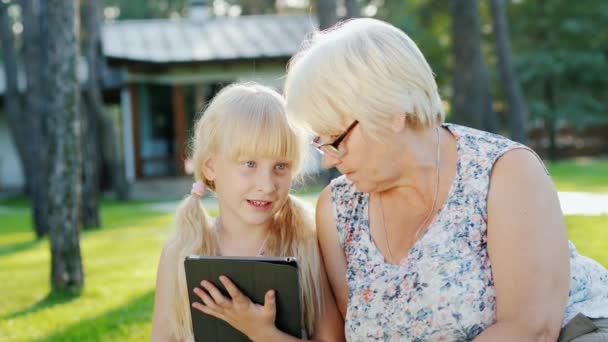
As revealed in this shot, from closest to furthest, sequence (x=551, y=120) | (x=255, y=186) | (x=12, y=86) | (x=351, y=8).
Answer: (x=255, y=186)
(x=351, y=8)
(x=12, y=86)
(x=551, y=120)

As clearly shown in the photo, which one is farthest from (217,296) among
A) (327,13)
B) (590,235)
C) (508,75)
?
(508,75)

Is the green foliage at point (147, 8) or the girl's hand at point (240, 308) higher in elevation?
the green foliage at point (147, 8)

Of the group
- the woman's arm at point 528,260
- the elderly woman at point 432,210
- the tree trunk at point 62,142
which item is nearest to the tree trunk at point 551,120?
the tree trunk at point 62,142

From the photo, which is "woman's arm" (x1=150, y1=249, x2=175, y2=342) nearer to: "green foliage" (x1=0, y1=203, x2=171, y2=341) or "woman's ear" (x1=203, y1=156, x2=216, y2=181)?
"woman's ear" (x1=203, y1=156, x2=216, y2=181)

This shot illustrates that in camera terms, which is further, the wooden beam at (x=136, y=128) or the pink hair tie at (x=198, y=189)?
the wooden beam at (x=136, y=128)

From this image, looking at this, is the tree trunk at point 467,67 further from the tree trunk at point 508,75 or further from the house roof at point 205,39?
the house roof at point 205,39

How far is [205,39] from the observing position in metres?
20.6

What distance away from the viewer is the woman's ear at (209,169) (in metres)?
3.13

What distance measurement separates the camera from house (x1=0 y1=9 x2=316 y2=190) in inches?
755

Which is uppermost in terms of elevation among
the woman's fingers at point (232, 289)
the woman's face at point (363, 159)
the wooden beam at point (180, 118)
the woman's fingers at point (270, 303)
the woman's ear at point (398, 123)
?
the woman's ear at point (398, 123)

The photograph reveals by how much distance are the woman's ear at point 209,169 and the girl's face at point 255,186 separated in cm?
11

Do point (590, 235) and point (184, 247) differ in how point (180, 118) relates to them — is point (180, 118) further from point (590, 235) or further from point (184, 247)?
point (184, 247)

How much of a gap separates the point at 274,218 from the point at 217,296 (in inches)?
24.4

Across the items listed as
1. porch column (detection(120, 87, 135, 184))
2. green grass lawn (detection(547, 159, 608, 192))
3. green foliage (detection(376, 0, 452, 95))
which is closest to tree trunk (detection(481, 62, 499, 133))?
green grass lawn (detection(547, 159, 608, 192))
